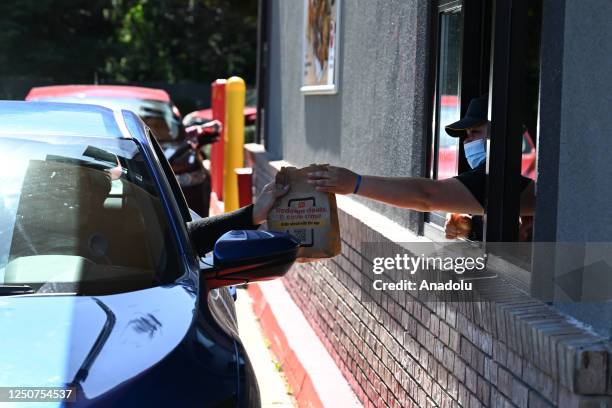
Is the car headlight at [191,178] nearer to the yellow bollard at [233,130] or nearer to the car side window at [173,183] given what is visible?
the yellow bollard at [233,130]

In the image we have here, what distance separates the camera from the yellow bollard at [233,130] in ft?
45.3

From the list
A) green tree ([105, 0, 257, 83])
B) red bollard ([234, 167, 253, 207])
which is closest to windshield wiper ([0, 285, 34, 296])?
red bollard ([234, 167, 253, 207])

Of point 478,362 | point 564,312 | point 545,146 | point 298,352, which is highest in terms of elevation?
point 545,146

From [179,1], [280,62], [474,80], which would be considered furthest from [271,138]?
[179,1]

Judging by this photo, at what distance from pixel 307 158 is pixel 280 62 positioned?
9.43 feet

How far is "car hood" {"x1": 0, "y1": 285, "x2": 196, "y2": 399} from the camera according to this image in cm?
284

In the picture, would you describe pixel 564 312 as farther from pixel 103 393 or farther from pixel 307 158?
pixel 307 158

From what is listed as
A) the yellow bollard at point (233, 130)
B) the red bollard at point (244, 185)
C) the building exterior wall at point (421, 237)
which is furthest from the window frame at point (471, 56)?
the yellow bollard at point (233, 130)

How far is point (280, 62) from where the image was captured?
12297 millimetres

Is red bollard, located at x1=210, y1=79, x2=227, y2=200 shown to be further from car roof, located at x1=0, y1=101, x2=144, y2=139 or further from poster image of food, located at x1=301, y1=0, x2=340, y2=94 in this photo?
car roof, located at x1=0, y1=101, x2=144, y2=139

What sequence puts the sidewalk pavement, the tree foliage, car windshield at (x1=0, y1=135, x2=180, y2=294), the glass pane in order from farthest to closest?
1. the tree foliage
2. the sidewalk pavement
3. the glass pane
4. car windshield at (x1=0, y1=135, x2=180, y2=294)

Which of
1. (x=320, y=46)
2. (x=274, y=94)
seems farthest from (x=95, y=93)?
(x=320, y=46)

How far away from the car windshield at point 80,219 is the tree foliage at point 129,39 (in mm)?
35652

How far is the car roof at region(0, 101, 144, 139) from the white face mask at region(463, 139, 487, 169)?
1388 mm
